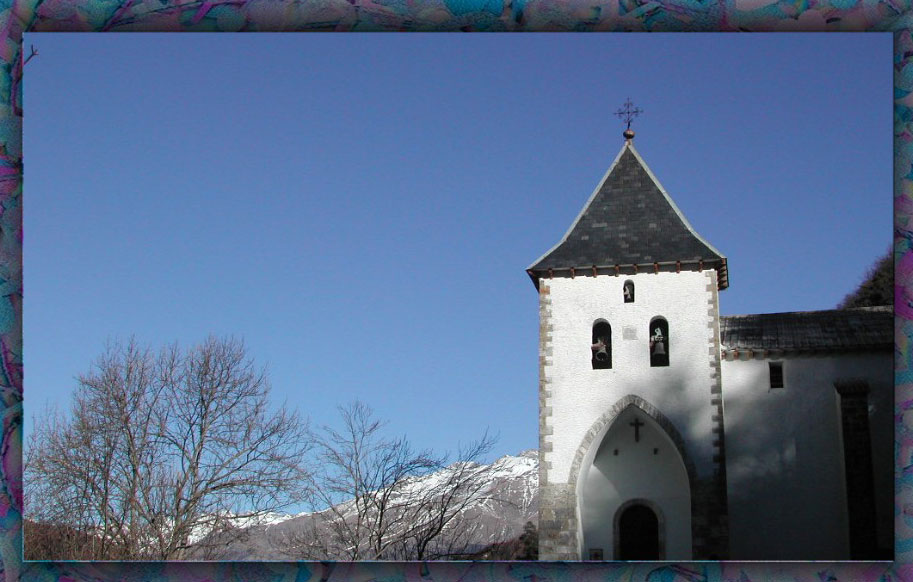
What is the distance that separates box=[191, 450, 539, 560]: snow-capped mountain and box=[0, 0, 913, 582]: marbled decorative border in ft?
39.2

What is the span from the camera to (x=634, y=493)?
21609 millimetres

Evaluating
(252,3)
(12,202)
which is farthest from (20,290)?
(252,3)

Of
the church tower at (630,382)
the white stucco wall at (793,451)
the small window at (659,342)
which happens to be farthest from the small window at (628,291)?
the white stucco wall at (793,451)

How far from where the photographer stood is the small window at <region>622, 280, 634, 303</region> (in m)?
22.8

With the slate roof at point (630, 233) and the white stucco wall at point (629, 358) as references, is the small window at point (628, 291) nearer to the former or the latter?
the white stucco wall at point (629, 358)

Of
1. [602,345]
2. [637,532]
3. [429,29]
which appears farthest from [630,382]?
[429,29]

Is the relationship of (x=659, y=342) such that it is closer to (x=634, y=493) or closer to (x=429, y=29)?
(x=634, y=493)

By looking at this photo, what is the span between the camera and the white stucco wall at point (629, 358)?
2167 cm

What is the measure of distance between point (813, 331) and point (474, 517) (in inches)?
297

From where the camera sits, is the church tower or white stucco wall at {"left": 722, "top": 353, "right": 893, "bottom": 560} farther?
the church tower

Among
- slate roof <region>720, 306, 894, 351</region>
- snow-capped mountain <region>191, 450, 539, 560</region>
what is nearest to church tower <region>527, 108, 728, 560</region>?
snow-capped mountain <region>191, 450, 539, 560</region>

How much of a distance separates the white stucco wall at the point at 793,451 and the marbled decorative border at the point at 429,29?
1451 cm

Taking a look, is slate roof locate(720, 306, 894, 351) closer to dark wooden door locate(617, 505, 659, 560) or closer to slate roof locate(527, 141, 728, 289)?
slate roof locate(527, 141, 728, 289)

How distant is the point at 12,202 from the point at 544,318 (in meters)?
17.3
